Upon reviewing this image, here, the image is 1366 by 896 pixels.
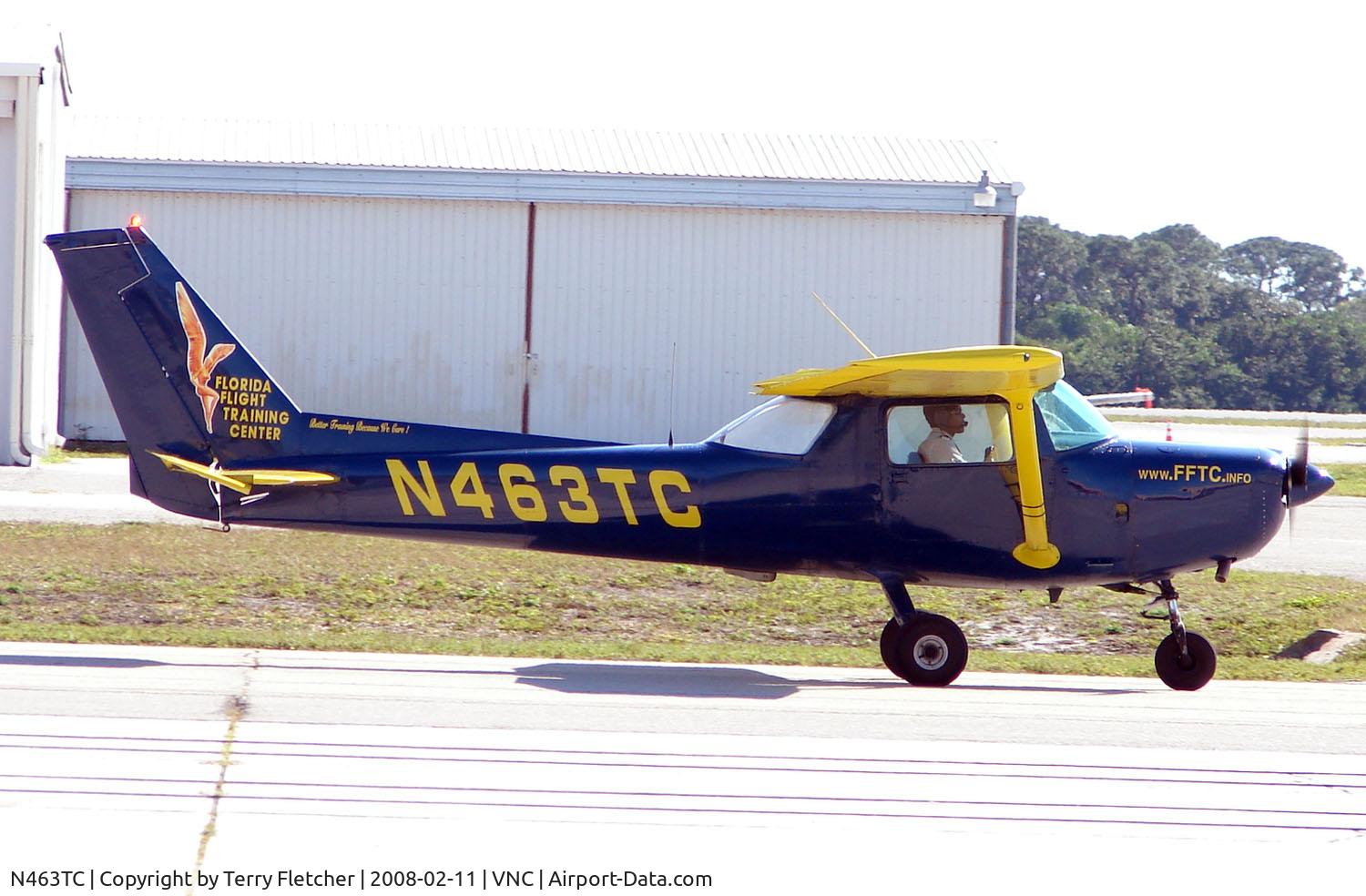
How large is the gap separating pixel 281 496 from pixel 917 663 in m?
3.87

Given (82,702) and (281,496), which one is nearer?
(82,702)

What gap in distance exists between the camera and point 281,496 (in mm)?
8672

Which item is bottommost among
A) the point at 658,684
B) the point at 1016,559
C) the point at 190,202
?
the point at 658,684

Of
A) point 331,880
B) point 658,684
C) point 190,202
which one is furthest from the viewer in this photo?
point 190,202

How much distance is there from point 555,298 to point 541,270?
0.52 meters

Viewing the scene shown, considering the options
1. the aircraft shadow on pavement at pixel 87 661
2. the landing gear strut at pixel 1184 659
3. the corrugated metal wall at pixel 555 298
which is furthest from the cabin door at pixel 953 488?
the corrugated metal wall at pixel 555 298

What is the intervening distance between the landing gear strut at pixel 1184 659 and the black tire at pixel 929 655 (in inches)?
50.9

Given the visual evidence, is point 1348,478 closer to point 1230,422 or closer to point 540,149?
point 540,149

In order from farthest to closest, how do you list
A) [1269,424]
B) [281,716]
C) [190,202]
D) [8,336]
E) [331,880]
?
1. [1269,424]
2. [190,202]
3. [8,336]
4. [281,716]
5. [331,880]

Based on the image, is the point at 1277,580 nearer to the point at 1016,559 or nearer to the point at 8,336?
the point at 1016,559

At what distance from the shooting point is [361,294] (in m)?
25.3

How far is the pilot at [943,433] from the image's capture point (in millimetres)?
8898

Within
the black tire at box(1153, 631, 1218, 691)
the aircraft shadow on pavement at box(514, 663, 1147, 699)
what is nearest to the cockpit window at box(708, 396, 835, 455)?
the aircraft shadow on pavement at box(514, 663, 1147, 699)

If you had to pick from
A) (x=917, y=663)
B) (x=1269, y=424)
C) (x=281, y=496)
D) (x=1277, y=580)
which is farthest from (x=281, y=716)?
(x=1269, y=424)
